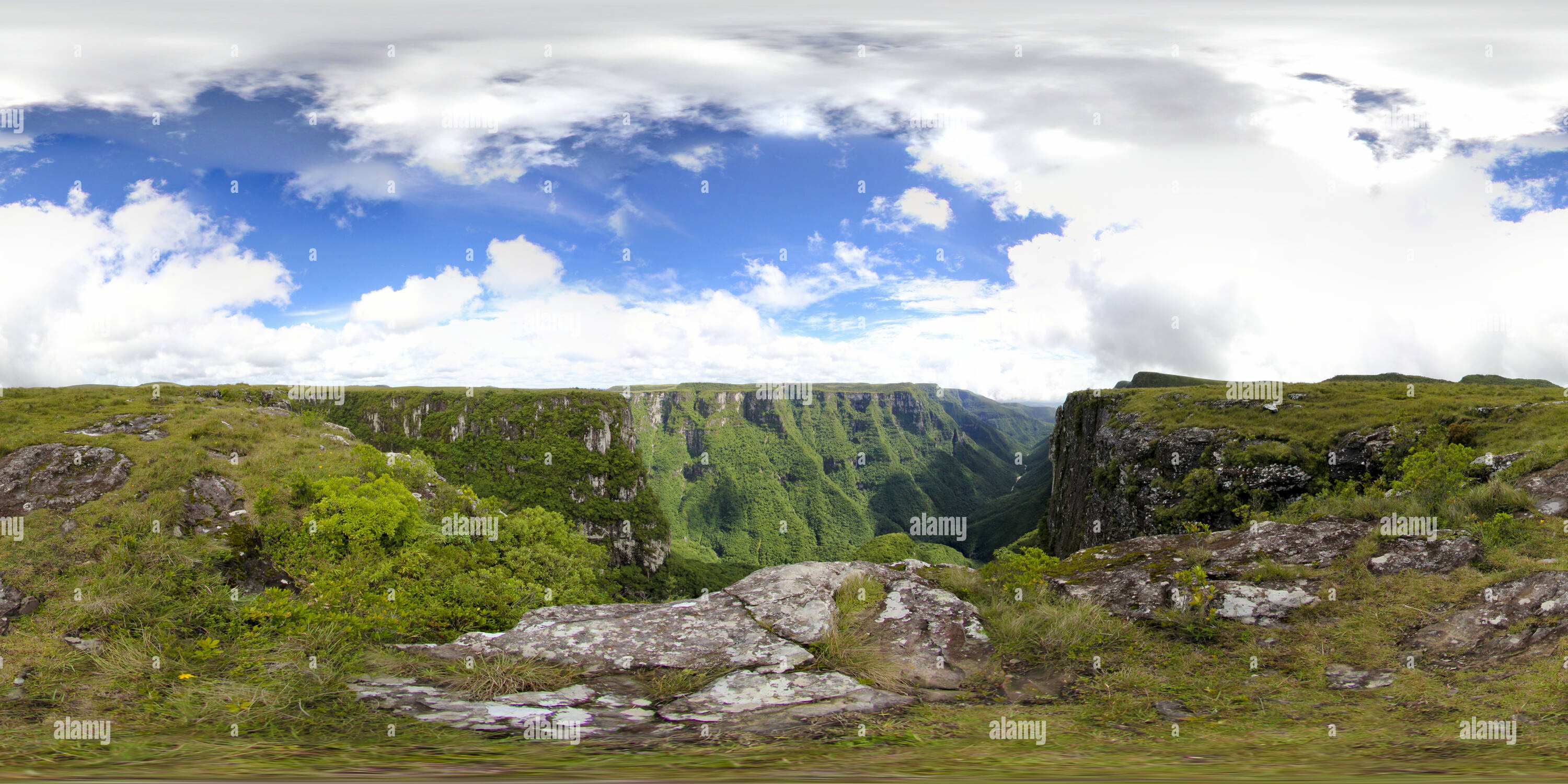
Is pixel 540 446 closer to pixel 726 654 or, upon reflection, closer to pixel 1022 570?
pixel 1022 570

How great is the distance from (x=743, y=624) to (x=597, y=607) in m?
1.71

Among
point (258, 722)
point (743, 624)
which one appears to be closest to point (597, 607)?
point (743, 624)

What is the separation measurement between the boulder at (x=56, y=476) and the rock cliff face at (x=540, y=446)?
8957cm

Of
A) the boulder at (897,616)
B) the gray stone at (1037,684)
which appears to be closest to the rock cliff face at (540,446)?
the boulder at (897,616)

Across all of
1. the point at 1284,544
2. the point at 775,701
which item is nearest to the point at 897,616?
the point at 775,701

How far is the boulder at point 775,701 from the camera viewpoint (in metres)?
4.48

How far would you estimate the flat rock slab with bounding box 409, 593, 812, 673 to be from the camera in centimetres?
542

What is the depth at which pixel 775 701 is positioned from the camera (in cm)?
479

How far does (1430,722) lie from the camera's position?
4.46 meters

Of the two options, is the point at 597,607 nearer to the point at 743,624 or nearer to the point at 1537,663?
the point at 743,624

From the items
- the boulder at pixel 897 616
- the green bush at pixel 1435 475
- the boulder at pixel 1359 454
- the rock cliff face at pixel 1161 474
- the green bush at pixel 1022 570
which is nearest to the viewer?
the boulder at pixel 897 616

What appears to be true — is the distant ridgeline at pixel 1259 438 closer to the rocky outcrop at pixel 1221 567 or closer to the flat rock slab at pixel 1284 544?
the flat rock slab at pixel 1284 544

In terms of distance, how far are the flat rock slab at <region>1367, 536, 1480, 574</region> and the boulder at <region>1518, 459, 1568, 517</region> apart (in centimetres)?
225

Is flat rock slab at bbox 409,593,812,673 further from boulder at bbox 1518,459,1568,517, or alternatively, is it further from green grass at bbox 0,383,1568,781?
boulder at bbox 1518,459,1568,517
